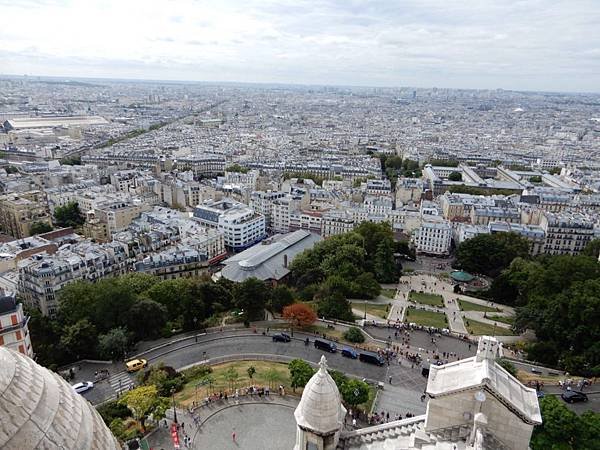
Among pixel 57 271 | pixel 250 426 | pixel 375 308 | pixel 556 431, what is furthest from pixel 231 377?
pixel 57 271

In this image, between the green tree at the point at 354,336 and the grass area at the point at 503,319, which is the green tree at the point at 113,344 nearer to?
the green tree at the point at 354,336

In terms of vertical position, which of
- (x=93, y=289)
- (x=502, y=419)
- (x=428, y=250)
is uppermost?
(x=502, y=419)

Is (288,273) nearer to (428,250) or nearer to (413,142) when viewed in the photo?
(428,250)

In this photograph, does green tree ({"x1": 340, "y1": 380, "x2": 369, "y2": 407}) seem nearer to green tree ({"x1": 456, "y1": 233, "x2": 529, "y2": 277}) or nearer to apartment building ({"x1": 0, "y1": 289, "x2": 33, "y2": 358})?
apartment building ({"x1": 0, "y1": 289, "x2": 33, "y2": 358})

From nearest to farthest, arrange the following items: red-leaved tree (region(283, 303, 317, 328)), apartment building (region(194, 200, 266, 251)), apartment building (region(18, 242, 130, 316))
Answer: red-leaved tree (region(283, 303, 317, 328)) < apartment building (region(18, 242, 130, 316)) < apartment building (region(194, 200, 266, 251))

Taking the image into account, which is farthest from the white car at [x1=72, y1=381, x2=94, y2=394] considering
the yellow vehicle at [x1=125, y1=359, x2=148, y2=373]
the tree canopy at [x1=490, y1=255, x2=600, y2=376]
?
the tree canopy at [x1=490, y1=255, x2=600, y2=376]

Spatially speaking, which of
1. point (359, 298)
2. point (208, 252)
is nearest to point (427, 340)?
point (359, 298)
